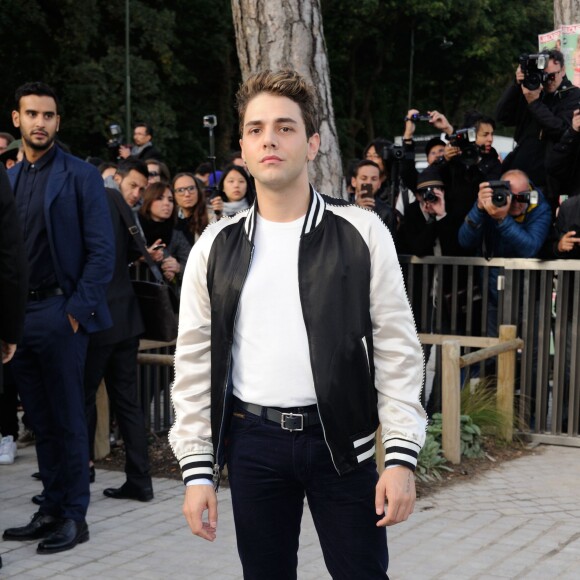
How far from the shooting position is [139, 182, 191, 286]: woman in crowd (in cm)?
802

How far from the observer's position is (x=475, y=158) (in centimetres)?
866

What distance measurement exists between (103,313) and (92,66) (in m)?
22.9

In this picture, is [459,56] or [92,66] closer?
[92,66]

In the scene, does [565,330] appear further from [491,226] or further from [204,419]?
[204,419]

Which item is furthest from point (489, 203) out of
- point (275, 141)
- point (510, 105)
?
point (275, 141)

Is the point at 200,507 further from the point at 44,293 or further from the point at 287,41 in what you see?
the point at 287,41

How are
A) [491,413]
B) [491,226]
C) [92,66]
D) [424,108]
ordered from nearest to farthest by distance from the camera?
1. [491,413]
2. [491,226]
3. [92,66]
4. [424,108]

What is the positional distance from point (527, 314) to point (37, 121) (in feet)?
13.0

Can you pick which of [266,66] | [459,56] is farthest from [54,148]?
[459,56]

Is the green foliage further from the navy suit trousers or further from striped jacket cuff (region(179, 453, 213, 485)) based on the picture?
striped jacket cuff (region(179, 453, 213, 485))

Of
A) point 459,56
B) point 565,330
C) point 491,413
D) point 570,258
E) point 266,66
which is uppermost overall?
point 459,56

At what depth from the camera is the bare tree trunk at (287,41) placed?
7.89 meters

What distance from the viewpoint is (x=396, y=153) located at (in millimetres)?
8938

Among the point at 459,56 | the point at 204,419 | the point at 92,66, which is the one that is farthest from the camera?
the point at 459,56
